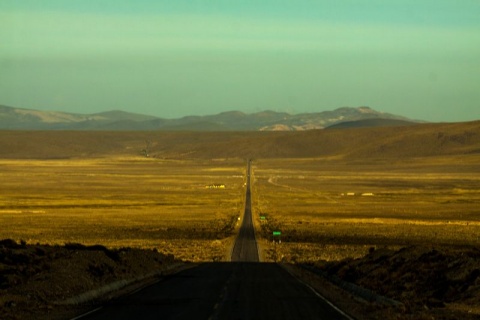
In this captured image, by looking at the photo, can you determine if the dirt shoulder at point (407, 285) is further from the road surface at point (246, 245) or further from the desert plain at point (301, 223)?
the road surface at point (246, 245)

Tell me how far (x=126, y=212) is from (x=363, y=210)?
22.2 metres

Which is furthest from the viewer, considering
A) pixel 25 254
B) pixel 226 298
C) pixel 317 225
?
pixel 317 225

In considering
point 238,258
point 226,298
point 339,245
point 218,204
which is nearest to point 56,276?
point 226,298

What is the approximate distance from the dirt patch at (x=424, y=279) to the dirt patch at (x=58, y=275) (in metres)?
7.50

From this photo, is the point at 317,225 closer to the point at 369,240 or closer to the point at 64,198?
the point at 369,240

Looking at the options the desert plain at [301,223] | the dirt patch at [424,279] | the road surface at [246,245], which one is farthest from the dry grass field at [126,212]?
the dirt patch at [424,279]

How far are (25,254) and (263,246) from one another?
2512 centimetres

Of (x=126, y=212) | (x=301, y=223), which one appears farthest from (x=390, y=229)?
(x=126, y=212)

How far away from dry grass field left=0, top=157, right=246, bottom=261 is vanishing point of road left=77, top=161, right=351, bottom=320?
1356 cm

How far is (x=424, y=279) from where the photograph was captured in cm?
2538

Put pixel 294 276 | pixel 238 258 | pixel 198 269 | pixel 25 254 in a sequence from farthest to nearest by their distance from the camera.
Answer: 1. pixel 238 258
2. pixel 198 269
3. pixel 294 276
4. pixel 25 254

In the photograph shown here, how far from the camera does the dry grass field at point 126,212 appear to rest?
5316 centimetres

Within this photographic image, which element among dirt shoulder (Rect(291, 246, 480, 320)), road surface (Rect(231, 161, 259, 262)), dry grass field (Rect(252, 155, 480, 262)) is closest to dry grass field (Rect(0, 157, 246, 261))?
road surface (Rect(231, 161, 259, 262))

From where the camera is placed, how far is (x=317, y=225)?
6706 centimetres
